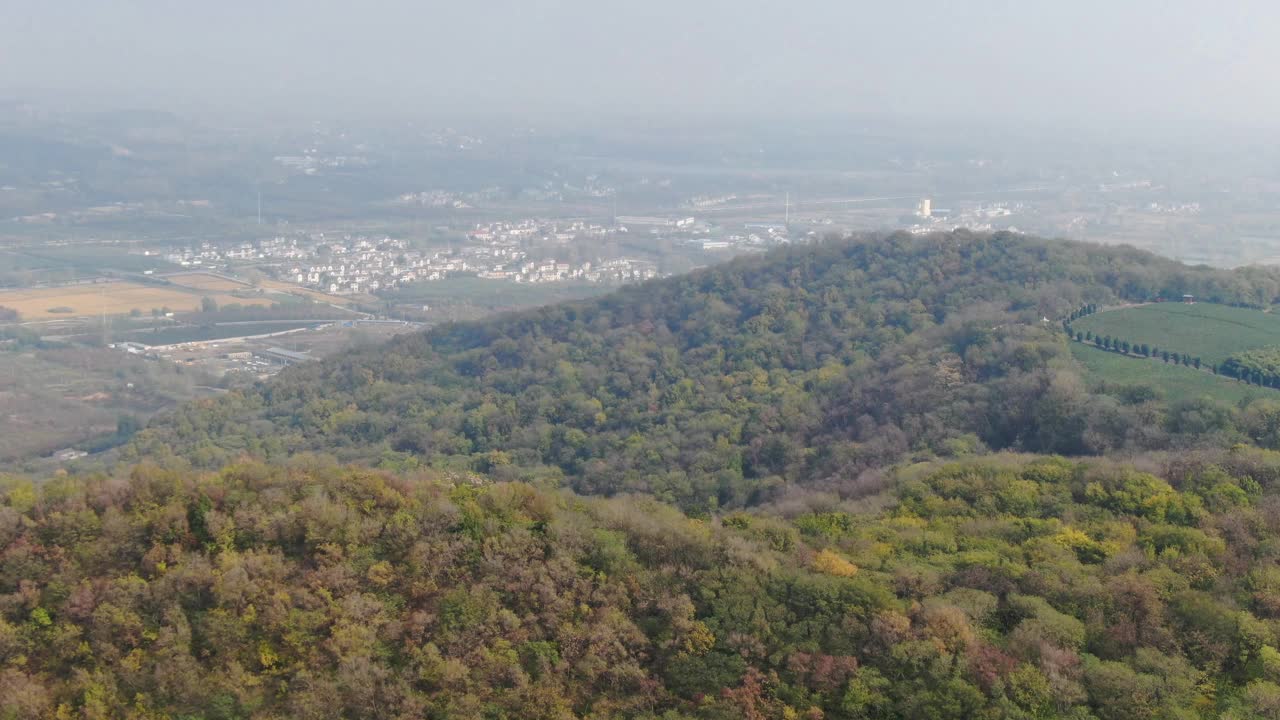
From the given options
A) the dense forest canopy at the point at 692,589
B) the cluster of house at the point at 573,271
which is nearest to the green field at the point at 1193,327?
the dense forest canopy at the point at 692,589

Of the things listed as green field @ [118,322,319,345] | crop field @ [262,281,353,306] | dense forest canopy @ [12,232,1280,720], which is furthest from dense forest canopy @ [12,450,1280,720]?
crop field @ [262,281,353,306]

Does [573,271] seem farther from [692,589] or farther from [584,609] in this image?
[584,609]

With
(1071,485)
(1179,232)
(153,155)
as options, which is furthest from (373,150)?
(1071,485)

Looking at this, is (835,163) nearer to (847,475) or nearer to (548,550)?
(847,475)

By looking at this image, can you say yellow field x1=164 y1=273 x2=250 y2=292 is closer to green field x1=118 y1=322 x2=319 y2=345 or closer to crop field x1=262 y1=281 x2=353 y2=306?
crop field x1=262 y1=281 x2=353 y2=306

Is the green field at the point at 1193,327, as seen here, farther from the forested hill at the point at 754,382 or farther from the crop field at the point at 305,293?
the crop field at the point at 305,293

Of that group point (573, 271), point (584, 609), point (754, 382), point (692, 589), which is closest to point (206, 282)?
point (573, 271)
